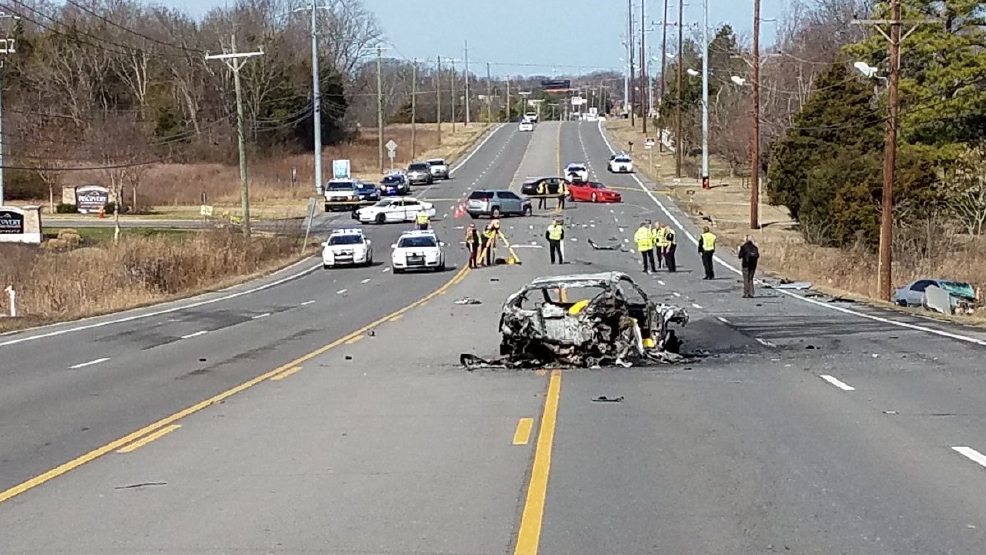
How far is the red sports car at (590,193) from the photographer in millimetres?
77375

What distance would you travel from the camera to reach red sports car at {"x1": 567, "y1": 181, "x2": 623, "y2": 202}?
77375 millimetres

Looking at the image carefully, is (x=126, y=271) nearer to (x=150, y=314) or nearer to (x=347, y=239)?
(x=347, y=239)

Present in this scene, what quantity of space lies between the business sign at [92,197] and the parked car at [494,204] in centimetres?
2485

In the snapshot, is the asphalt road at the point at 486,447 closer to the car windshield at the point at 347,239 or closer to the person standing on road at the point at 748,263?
the person standing on road at the point at 748,263

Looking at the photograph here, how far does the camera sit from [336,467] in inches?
410

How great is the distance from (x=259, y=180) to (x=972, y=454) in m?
91.6

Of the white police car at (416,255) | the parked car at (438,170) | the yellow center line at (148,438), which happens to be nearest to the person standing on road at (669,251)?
the white police car at (416,255)

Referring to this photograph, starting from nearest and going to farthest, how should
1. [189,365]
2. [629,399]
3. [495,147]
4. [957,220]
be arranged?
[629,399], [189,365], [957,220], [495,147]

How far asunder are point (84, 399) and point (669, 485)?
8.65m

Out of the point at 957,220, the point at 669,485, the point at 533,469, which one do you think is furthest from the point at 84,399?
the point at 957,220

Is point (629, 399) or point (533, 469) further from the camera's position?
point (629, 399)

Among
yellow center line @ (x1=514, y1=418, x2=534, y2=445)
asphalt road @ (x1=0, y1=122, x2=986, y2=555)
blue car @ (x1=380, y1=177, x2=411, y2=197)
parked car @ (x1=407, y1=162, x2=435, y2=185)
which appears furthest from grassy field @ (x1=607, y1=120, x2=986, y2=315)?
yellow center line @ (x1=514, y1=418, x2=534, y2=445)

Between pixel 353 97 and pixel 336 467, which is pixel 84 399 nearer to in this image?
pixel 336 467

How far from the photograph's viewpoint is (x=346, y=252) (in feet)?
159
